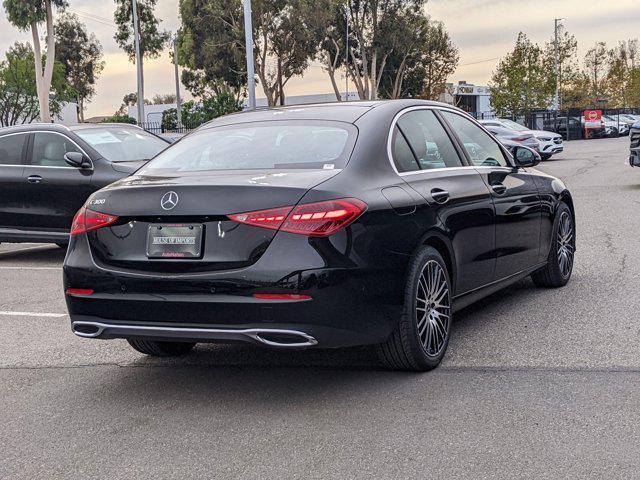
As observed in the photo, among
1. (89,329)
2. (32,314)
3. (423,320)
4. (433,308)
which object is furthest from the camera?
(32,314)

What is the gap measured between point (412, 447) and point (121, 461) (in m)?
1.32

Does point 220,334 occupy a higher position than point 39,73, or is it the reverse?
point 39,73

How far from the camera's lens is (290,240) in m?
4.56

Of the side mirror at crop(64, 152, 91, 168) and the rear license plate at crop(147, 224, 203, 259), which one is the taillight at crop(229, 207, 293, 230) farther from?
the side mirror at crop(64, 152, 91, 168)

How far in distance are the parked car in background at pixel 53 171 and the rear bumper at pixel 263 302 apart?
5998 mm

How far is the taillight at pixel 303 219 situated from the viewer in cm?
457

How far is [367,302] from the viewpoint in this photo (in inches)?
188

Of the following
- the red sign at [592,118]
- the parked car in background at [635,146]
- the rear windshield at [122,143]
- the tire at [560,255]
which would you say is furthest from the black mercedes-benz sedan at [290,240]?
the red sign at [592,118]

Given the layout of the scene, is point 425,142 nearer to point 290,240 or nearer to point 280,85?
point 290,240

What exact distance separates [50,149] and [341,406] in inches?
298

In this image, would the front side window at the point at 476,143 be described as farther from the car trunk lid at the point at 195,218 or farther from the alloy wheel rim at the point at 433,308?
the car trunk lid at the point at 195,218

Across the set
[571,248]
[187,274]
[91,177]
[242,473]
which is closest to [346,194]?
[187,274]

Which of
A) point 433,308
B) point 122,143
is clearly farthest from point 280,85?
point 433,308

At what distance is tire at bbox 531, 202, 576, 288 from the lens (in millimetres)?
7734
